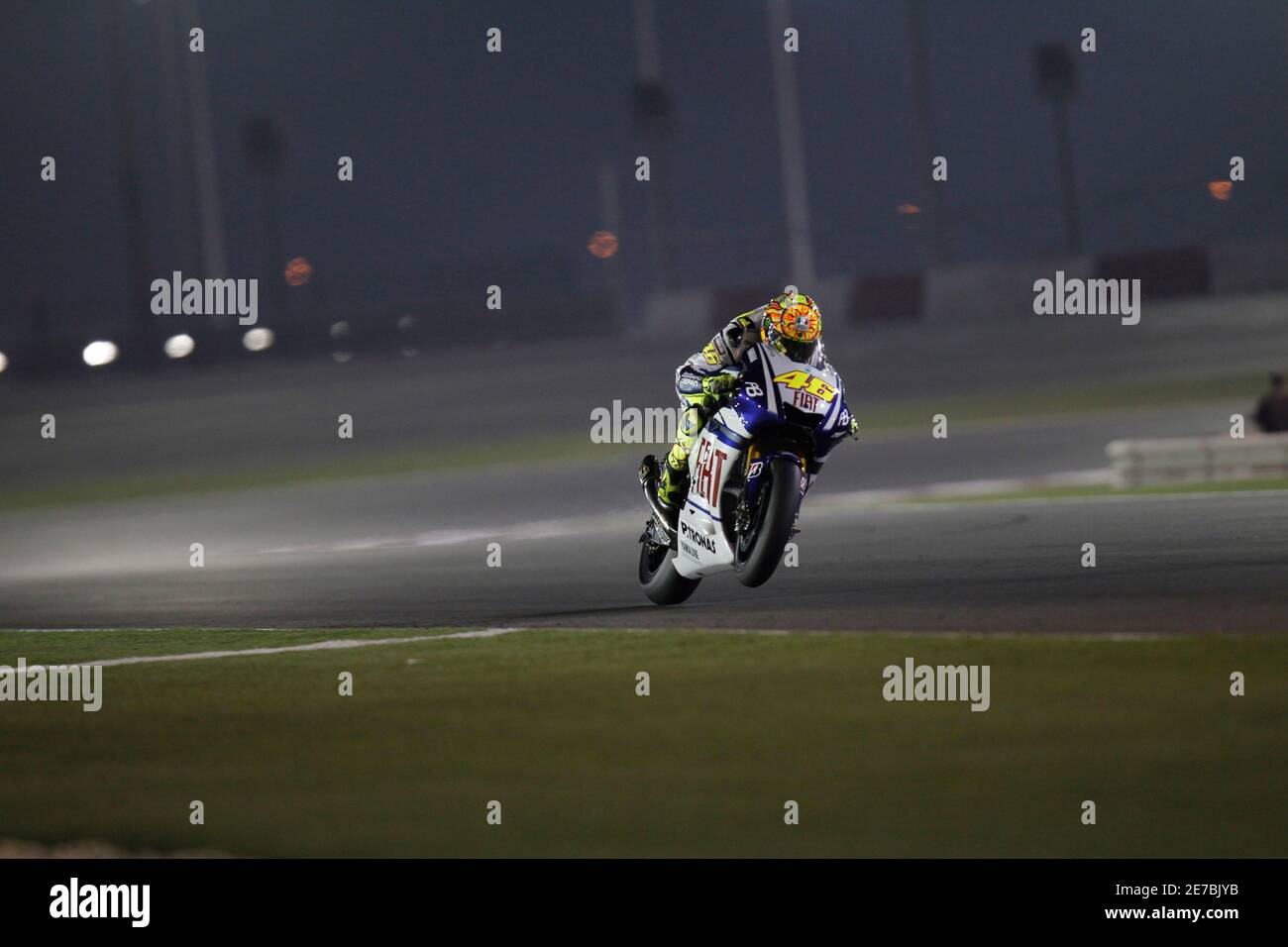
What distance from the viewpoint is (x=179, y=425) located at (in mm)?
32281

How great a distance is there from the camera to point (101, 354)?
126 ft

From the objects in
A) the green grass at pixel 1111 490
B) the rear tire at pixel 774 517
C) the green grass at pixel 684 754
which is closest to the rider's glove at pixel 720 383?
the rear tire at pixel 774 517

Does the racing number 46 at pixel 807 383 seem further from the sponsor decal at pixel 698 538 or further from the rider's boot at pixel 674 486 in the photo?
the rider's boot at pixel 674 486

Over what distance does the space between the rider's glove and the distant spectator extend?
10.4 metres

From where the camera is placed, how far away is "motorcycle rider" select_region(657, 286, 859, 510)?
10.4 meters

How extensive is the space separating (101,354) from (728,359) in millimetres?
30245

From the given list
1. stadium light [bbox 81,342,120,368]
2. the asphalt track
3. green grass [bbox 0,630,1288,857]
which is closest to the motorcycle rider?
the asphalt track

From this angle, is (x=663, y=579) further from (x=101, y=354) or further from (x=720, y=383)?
(x=101, y=354)

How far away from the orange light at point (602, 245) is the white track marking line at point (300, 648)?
113 feet

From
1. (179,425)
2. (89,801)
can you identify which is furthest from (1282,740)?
(179,425)

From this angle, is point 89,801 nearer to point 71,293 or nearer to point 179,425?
point 179,425

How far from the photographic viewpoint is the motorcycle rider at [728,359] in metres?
10.4
